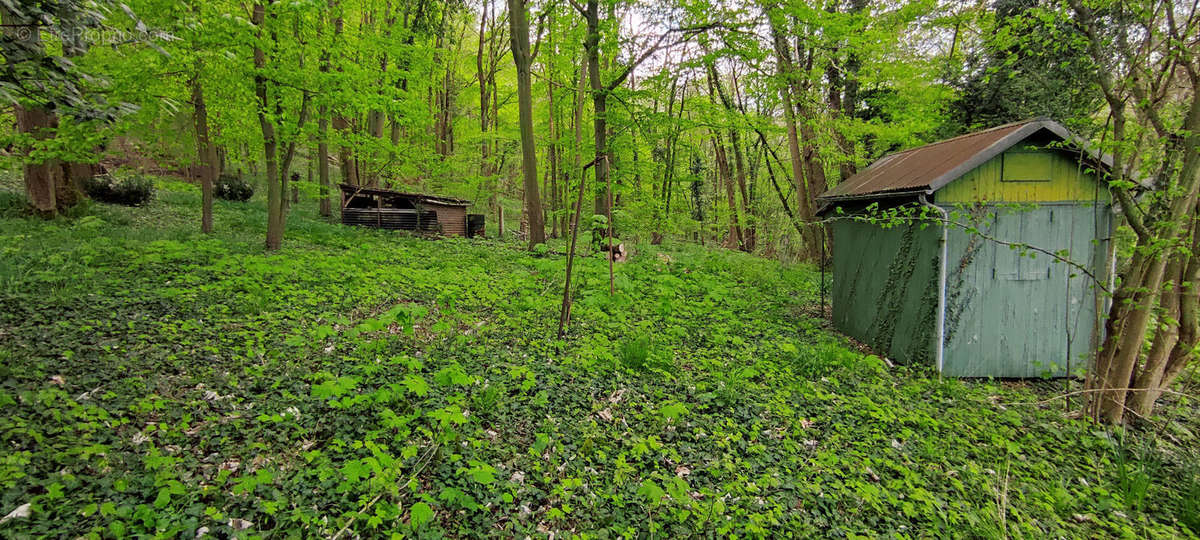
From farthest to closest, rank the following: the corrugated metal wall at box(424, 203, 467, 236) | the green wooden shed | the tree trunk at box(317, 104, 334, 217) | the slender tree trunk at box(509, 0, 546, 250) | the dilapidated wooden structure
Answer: the corrugated metal wall at box(424, 203, 467, 236) → the dilapidated wooden structure → the tree trunk at box(317, 104, 334, 217) → the slender tree trunk at box(509, 0, 546, 250) → the green wooden shed

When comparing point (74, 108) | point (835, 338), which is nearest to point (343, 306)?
point (74, 108)

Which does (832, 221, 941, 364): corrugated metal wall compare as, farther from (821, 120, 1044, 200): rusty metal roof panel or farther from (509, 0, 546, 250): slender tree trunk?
(509, 0, 546, 250): slender tree trunk

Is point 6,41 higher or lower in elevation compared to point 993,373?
higher


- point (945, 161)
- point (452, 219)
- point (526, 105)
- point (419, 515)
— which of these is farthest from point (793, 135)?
point (419, 515)

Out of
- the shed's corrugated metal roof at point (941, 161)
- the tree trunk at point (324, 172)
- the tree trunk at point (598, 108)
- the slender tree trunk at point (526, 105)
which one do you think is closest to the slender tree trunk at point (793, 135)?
the shed's corrugated metal roof at point (941, 161)

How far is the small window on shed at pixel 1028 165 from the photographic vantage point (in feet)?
18.9

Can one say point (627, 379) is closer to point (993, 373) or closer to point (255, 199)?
point (993, 373)

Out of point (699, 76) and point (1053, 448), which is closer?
point (1053, 448)

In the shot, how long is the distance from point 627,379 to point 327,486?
2.79 meters

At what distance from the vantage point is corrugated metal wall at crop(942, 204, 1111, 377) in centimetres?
576

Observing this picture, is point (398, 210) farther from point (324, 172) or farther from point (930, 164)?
point (930, 164)

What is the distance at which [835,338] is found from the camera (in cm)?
715

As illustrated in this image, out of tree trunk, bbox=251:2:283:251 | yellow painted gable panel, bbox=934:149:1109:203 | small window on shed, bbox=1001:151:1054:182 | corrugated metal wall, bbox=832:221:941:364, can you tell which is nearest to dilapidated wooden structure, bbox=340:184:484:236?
tree trunk, bbox=251:2:283:251

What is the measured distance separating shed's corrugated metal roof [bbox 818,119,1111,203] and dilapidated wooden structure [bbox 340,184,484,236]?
10.2 m
